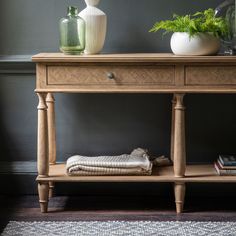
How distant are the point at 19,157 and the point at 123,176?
639mm

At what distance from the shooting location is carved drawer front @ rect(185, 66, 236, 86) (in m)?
2.60

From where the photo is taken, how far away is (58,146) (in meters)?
3.07

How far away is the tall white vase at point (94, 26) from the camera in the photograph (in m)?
2.71

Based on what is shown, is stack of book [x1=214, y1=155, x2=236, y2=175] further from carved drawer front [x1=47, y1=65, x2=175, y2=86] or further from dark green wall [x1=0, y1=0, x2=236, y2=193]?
carved drawer front [x1=47, y1=65, x2=175, y2=86]

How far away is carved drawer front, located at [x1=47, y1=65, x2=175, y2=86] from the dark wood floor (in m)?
0.62

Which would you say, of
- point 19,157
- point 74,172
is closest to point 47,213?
point 74,172

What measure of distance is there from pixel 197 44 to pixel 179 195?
70 cm

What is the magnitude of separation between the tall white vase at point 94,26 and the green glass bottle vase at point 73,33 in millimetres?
36

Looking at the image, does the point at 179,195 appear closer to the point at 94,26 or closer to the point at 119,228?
the point at 119,228

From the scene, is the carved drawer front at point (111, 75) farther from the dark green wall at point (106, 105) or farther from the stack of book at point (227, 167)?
the stack of book at point (227, 167)

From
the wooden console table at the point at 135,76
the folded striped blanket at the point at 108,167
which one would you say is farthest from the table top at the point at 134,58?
the folded striped blanket at the point at 108,167

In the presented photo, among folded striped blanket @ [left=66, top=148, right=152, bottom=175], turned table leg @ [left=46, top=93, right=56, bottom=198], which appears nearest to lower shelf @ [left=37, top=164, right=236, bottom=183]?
folded striped blanket @ [left=66, top=148, right=152, bottom=175]

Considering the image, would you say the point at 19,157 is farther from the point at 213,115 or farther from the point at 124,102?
the point at 213,115

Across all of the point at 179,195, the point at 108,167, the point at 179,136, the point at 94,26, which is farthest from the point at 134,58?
the point at 179,195
